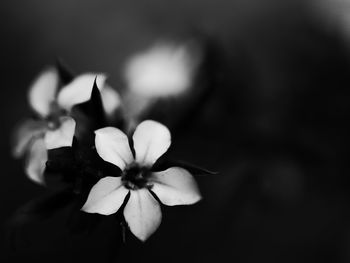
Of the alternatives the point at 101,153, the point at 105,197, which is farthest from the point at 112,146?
the point at 105,197

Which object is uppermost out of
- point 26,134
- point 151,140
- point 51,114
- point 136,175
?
point 151,140

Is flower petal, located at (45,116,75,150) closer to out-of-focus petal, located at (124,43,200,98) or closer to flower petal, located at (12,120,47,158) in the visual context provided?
flower petal, located at (12,120,47,158)

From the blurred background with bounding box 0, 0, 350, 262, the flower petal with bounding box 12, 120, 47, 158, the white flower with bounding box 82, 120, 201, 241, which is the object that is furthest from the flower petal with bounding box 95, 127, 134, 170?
the blurred background with bounding box 0, 0, 350, 262

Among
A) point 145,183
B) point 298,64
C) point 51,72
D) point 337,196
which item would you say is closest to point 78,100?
point 51,72

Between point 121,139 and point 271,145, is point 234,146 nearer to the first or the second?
point 271,145

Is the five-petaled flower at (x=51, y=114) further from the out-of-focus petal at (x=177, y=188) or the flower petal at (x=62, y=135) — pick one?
the out-of-focus petal at (x=177, y=188)

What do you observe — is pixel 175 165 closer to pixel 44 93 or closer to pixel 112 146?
pixel 112 146

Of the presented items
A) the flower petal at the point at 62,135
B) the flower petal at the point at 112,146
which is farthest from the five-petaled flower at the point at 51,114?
the flower petal at the point at 112,146
